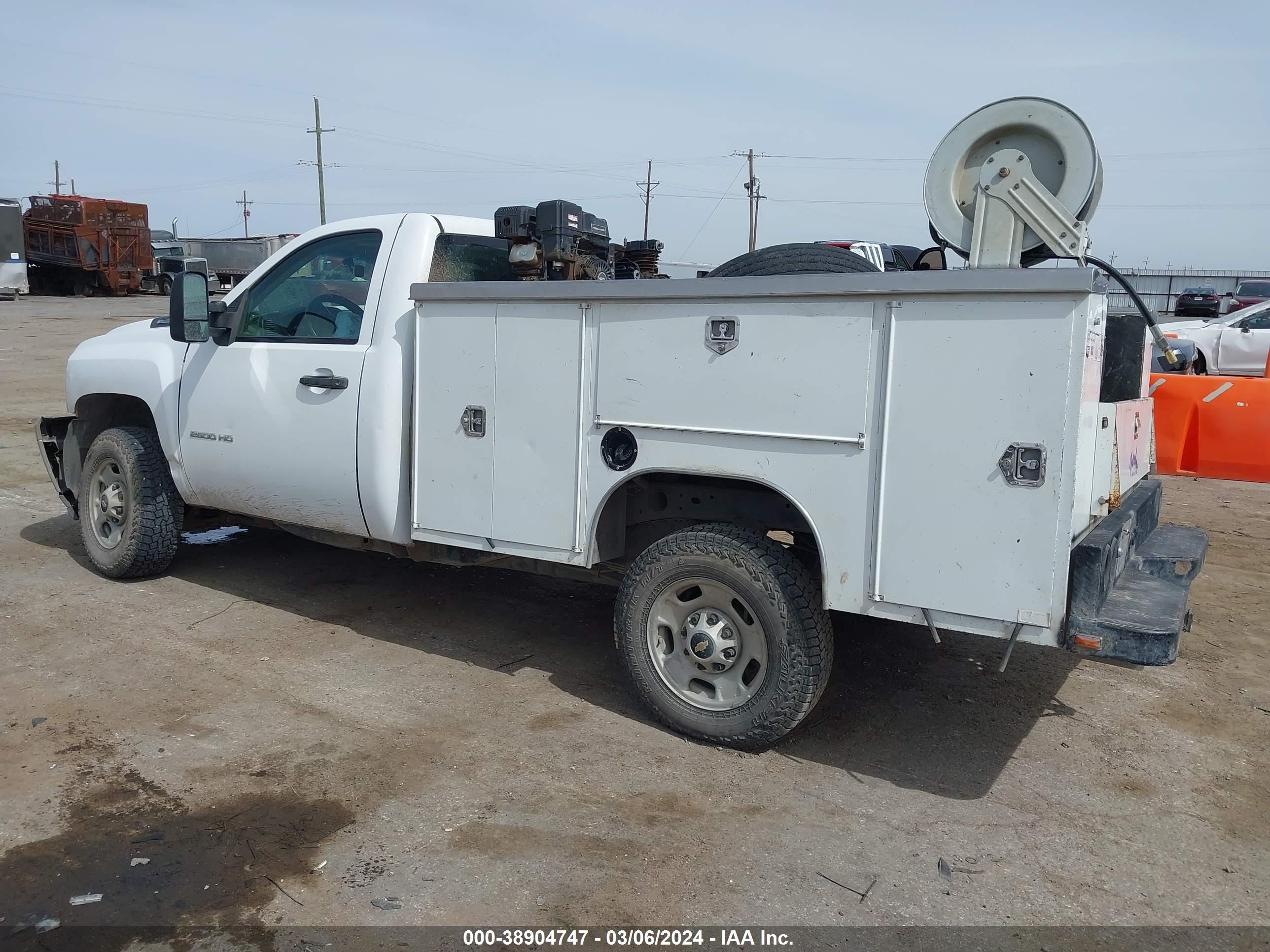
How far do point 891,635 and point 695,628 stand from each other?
1.88 m

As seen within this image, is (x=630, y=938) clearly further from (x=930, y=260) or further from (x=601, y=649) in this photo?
(x=930, y=260)

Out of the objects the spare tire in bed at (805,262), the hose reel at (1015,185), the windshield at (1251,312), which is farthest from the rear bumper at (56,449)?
the windshield at (1251,312)

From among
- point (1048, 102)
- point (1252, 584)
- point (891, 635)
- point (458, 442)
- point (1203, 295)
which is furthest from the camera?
point (1203, 295)

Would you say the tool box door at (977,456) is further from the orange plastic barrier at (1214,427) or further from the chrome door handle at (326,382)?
the orange plastic barrier at (1214,427)

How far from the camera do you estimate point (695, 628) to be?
4.22 m

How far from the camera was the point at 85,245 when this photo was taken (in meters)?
34.2

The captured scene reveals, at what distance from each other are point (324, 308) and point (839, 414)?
9.36ft

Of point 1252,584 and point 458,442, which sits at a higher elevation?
point 458,442

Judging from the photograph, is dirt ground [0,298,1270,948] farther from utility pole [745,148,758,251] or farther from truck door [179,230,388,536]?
utility pole [745,148,758,251]

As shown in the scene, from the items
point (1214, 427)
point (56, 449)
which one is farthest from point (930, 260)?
point (56, 449)

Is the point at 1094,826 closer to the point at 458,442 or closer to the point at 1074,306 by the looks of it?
the point at 1074,306

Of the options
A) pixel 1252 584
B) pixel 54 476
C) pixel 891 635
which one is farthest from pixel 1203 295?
pixel 54 476

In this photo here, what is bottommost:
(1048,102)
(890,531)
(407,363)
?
(890,531)

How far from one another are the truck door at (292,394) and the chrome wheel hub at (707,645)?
1681mm
